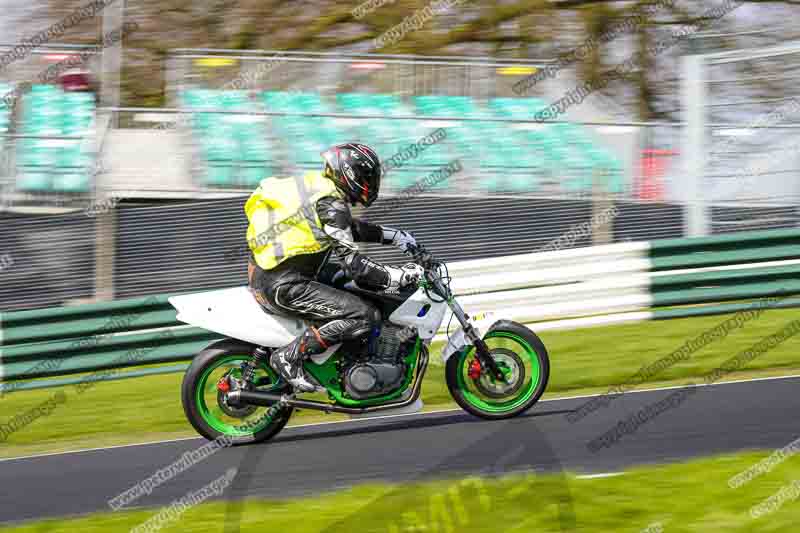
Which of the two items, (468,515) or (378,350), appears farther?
(378,350)

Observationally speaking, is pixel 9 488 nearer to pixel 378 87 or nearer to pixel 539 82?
pixel 378 87

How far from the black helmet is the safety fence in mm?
3981

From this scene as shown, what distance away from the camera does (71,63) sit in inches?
653

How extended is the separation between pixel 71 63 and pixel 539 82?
696cm

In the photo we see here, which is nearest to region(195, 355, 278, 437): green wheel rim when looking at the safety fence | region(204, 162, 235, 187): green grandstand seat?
the safety fence

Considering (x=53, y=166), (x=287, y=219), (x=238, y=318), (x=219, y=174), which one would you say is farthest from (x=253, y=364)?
(x=53, y=166)

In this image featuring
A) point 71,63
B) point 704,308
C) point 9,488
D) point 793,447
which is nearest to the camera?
point 793,447

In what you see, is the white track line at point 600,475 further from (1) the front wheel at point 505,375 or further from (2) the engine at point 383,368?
(2) the engine at point 383,368

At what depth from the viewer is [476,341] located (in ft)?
25.0

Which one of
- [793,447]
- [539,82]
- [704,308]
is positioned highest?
[539,82]

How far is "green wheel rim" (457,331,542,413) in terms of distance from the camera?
7.70 m

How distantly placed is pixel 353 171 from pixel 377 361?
1.30 meters

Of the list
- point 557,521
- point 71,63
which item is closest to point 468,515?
point 557,521

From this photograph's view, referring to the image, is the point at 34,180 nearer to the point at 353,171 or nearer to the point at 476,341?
the point at 353,171
